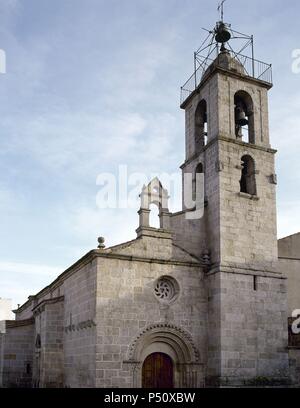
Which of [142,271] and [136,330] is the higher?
[142,271]

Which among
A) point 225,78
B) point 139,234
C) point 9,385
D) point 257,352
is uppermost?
point 225,78

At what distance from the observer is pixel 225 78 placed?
2047cm

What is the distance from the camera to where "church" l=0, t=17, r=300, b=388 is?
16.8 meters

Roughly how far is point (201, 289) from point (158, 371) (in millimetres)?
3261

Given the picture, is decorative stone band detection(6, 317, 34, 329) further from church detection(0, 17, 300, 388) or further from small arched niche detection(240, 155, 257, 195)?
small arched niche detection(240, 155, 257, 195)

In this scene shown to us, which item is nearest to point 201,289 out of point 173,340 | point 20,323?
point 173,340

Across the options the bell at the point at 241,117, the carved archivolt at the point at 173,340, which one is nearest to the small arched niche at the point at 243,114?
the bell at the point at 241,117

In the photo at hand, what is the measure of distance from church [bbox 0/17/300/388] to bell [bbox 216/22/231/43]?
1.14 meters

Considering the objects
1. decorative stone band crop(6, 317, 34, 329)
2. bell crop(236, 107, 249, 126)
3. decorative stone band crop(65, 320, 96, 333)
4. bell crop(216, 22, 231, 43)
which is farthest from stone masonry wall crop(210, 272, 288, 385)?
bell crop(216, 22, 231, 43)

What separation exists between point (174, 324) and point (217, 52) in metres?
11.8

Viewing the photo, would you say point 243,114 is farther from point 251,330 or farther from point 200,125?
point 251,330

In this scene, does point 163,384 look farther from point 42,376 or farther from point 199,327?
point 42,376
